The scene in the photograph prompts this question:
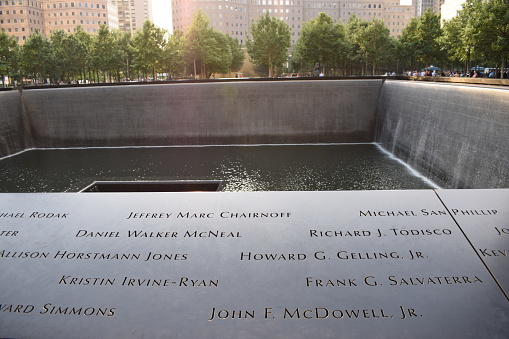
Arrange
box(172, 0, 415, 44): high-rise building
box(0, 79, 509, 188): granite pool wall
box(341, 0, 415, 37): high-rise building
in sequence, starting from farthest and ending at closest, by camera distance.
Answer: box(341, 0, 415, 37): high-rise building, box(172, 0, 415, 44): high-rise building, box(0, 79, 509, 188): granite pool wall

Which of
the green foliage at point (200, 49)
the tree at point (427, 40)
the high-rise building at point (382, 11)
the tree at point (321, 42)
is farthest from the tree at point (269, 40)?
the high-rise building at point (382, 11)

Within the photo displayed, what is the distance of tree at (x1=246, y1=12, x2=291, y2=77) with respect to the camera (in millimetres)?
52344

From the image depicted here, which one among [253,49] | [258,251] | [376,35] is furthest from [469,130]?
[253,49]

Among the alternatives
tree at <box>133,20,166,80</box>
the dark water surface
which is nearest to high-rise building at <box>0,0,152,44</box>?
tree at <box>133,20,166,80</box>

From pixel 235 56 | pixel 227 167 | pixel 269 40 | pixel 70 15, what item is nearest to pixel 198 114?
pixel 227 167

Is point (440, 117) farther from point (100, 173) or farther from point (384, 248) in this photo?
point (384, 248)

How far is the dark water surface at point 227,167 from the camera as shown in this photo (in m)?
13.5

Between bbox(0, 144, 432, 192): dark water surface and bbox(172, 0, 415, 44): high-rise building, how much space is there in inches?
3691

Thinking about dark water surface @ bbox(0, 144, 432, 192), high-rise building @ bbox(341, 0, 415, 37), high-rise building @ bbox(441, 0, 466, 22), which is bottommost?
dark water surface @ bbox(0, 144, 432, 192)

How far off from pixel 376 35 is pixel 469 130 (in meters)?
40.9

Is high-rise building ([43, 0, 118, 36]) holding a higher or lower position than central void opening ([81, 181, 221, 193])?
higher

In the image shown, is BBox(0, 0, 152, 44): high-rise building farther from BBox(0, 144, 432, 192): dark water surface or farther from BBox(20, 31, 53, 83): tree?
BBox(0, 144, 432, 192): dark water surface

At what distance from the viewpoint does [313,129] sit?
2141 centimetres

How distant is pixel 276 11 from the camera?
119 meters
